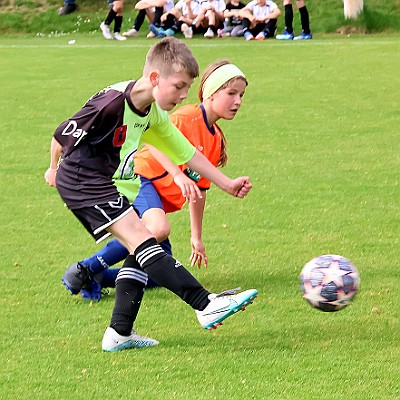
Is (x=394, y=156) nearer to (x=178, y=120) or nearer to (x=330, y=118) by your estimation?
(x=330, y=118)

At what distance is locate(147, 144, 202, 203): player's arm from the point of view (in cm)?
528

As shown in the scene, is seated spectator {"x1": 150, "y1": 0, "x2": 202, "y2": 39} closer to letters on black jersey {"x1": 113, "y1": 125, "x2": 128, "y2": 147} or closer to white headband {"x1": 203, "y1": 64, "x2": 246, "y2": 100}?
white headband {"x1": 203, "y1": 64, "x2": 246, "y2": 100}

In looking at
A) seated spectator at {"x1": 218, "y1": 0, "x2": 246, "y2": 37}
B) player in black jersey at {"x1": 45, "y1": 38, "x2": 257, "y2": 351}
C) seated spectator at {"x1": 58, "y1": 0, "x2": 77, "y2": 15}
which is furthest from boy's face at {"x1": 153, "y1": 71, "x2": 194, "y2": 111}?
seated spectator at {"x1": 58, "y1": 0, "x2": 77, "y2": 15}

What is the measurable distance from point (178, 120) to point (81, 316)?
1.38 metres

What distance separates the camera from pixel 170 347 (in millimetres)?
5125

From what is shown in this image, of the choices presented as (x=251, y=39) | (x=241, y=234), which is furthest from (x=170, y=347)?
(x=251, y=39)

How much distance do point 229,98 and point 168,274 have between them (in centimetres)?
147

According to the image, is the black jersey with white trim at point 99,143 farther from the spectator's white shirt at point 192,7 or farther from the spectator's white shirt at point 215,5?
the spectator's white shirt at point 192,7

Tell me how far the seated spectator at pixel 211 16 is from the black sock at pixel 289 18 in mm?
1793

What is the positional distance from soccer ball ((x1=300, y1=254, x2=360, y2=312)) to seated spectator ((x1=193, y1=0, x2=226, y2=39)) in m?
18.3

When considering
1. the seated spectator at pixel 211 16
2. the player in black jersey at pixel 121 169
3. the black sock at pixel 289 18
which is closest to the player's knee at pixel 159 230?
the player in black jersey at pixel 121 169

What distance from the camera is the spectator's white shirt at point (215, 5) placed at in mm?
23270

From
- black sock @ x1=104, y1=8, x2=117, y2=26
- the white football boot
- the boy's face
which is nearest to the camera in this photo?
the boy's face

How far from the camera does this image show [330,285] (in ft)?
17.2
